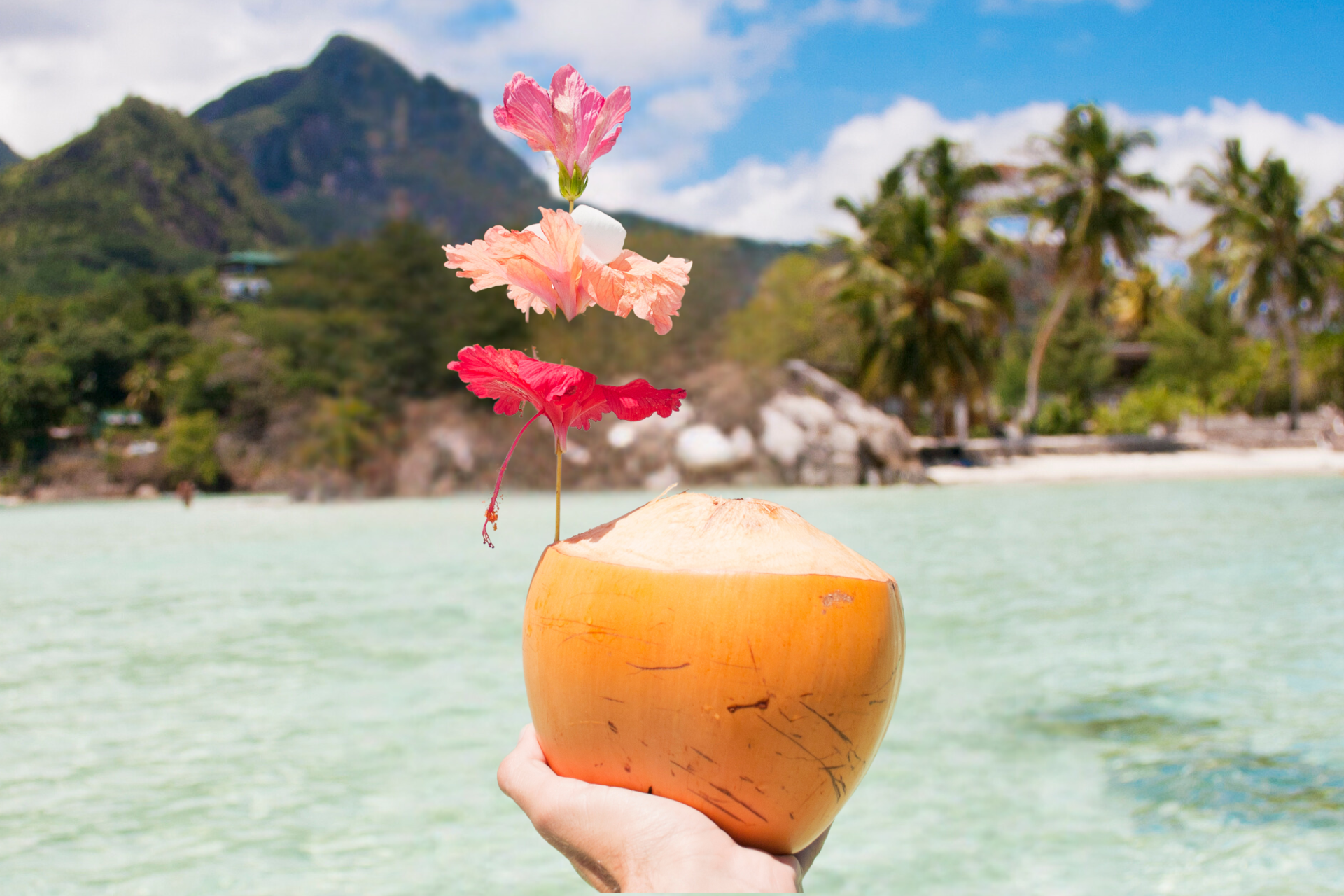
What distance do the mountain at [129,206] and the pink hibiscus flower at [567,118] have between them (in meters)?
53.3

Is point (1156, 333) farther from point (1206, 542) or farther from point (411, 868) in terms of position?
point (411, 868)

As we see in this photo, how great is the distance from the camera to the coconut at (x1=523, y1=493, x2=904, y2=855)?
3.51 ft

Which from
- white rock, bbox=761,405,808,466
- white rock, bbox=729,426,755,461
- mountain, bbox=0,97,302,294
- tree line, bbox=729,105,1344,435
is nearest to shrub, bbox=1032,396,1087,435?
tree line, bbox=729,105,1344,435

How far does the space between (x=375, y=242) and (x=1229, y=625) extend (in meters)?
23.4

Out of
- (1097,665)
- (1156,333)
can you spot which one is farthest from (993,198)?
(1097,665)

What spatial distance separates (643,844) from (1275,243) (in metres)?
34.0

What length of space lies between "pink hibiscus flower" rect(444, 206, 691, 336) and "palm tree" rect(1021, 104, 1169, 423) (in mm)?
27287

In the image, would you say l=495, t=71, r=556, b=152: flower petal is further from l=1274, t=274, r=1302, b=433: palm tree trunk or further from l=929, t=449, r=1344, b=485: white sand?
l=1274, t=274, r=1302, b=433: palm tree trunk

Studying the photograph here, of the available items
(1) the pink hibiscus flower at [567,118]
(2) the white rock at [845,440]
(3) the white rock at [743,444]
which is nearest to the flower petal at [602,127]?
(1) the pink hibiscus flower at [567,118]

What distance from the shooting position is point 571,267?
113 centimetres

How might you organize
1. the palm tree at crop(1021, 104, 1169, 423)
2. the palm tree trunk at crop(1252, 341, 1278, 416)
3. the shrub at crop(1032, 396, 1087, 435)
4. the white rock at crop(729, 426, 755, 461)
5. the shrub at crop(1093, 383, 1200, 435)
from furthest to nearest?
the palm tree trunk at crop(1252, 341, 1278, 416) → the shrub at crop(1032, 396, 1087, 435) → the shrub at crop(1093, 383, 1200, 435) → the palm tree at crop(1021, 104, 1169, 423) → the white rock at crop(729, 426, 755, 461)

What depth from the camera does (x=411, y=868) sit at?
3.67m

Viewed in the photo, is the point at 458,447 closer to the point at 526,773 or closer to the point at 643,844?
the point at 526,773

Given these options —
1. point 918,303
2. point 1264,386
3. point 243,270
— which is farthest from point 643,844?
point 243,270
